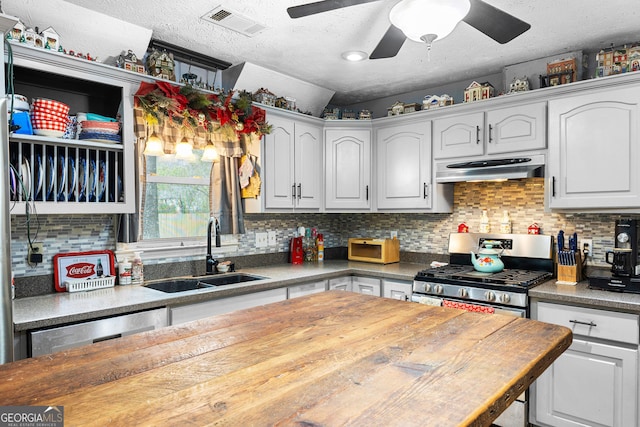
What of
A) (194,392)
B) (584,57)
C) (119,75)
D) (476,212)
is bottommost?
(194,392)

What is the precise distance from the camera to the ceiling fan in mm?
1612

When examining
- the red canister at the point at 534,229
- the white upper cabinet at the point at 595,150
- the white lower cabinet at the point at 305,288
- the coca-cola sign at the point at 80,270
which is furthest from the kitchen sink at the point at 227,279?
the white upper cabinet at the point at 595,150

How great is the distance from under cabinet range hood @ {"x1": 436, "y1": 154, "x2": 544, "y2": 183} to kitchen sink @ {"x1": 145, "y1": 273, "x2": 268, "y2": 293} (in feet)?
5.34

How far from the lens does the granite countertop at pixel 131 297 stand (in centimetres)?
196

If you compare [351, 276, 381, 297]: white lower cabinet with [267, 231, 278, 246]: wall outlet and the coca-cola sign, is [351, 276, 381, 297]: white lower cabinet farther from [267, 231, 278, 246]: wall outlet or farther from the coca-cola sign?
the coca-cola sign

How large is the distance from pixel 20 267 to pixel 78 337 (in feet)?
2.27

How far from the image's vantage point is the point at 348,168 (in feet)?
12.3

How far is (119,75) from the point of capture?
250 cm

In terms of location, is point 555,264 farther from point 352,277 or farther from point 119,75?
point 119,75

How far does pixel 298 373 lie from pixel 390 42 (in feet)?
5.38

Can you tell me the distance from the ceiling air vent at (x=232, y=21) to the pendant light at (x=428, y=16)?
103 cm

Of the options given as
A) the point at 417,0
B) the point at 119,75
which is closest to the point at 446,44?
the point at 417,0

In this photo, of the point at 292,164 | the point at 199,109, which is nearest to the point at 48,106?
the point at 199,109

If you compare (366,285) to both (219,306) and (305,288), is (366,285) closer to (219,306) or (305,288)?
(305,288)
